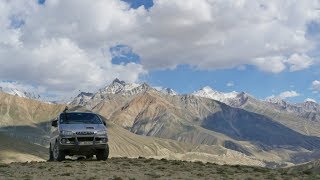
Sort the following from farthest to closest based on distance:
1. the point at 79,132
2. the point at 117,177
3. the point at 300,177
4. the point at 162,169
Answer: the point at 79,132 → the point at 162,169 → the point at 300,177 → the point at 117,177

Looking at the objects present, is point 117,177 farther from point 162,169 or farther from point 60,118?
point 60,118

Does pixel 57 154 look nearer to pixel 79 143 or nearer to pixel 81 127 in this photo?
pixel 79 143

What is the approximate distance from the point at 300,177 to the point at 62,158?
47.7 feet

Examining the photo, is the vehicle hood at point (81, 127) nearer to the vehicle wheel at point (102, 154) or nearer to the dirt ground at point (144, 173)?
the vehicle wheel at point (102, 154)

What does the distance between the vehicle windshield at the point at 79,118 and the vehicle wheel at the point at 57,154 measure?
156cm

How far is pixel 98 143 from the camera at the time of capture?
90.8ft

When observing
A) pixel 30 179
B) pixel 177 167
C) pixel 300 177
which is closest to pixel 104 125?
pixel 177 167

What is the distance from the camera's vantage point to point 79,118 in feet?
96.9

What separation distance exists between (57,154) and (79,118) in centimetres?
247

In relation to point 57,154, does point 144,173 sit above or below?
below

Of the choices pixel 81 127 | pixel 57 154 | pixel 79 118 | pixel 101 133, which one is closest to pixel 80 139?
pixel 81 127

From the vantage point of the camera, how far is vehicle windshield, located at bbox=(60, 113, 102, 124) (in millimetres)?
29109

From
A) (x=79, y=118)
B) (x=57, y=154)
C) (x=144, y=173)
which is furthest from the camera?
(x=79, y=118)

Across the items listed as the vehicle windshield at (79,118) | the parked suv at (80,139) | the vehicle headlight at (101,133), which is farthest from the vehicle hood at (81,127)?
the vehicle windshield at (79,118)
